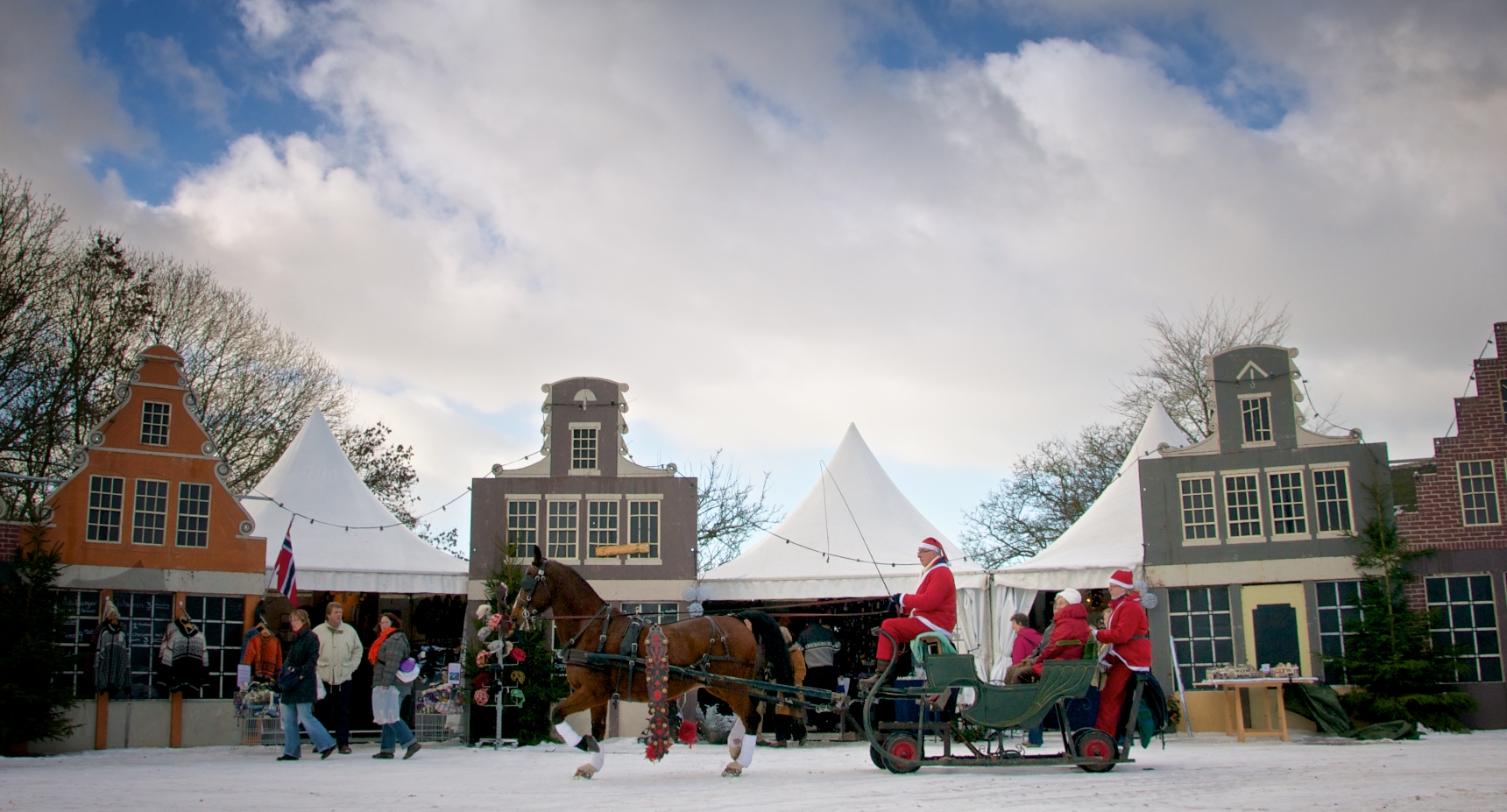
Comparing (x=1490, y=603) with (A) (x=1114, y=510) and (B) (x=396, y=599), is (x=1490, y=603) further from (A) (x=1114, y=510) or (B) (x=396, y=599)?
(B) (x=396, y=599)

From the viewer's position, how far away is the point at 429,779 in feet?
32.3

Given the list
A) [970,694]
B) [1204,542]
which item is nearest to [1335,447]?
[1204,542]

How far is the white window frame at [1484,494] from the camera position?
16.9m

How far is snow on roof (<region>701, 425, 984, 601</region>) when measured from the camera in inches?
762

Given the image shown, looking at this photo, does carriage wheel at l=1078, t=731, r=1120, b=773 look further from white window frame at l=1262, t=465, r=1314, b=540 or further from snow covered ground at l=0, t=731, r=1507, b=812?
white window frame at l=1262, t=465, r=1314, b=540

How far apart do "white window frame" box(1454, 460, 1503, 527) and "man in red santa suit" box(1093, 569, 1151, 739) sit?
9.97m

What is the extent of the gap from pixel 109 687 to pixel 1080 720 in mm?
11726

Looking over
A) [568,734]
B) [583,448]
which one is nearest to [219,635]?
[583,448]

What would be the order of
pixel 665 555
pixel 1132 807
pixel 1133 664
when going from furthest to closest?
pixel 665 555
pixel 1133 664
pixel 1132 807

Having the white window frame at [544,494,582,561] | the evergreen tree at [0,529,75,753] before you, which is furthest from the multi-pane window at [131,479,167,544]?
the white window frame at [544,494,582,561]

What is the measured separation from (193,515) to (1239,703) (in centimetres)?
1377

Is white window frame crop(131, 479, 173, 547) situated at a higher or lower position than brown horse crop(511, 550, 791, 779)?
higher

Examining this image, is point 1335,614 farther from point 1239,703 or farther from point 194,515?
point 194,515

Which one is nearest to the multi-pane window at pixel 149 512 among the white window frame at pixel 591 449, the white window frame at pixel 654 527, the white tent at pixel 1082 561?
the white window frame at pixel 591 449
